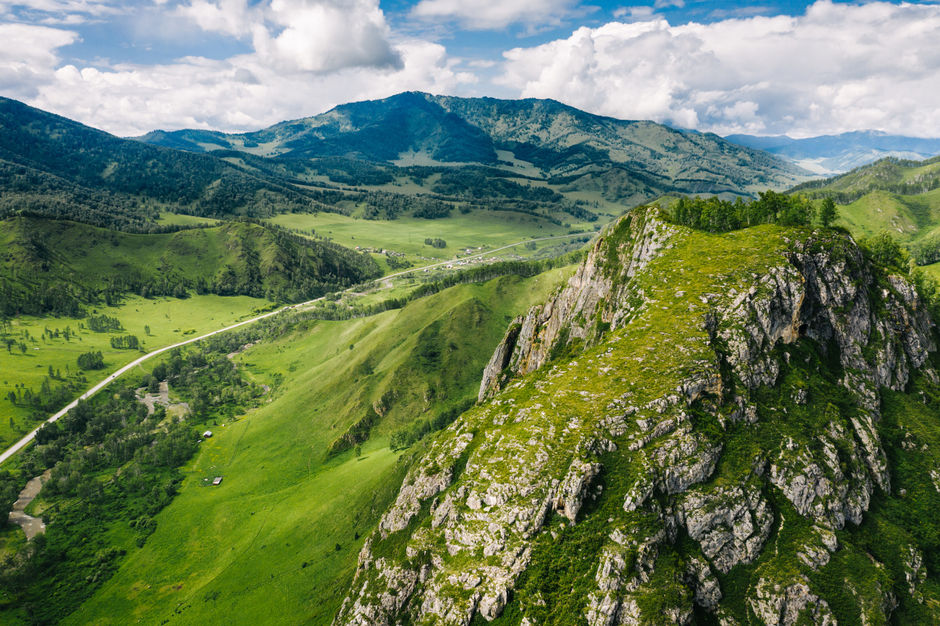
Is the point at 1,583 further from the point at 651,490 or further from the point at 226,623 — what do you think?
the point at 651,490

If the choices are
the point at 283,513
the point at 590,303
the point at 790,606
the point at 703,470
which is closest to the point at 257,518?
the point at 283,513

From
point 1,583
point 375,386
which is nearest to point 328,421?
point 375,386

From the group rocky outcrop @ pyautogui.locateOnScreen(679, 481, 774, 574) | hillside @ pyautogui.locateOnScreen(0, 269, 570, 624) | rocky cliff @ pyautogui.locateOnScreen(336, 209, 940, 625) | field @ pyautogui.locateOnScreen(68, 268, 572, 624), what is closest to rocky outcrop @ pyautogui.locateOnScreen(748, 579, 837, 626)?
rocky cliff @ pyautogui.locateOnScreen(336, 209, 940, 625)

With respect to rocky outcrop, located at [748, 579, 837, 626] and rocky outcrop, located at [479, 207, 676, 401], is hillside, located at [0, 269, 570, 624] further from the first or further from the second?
rocky outcrop, located at [748, 579, 837, 626]

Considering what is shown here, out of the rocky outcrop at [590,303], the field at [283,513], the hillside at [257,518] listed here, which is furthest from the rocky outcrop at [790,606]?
the field at [283,513]

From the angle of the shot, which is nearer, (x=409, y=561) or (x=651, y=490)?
(x=651, y=490)

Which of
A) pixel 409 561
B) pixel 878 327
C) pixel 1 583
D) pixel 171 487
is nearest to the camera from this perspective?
pixel 409 561

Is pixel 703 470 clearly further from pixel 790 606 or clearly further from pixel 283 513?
pixel 283 513
